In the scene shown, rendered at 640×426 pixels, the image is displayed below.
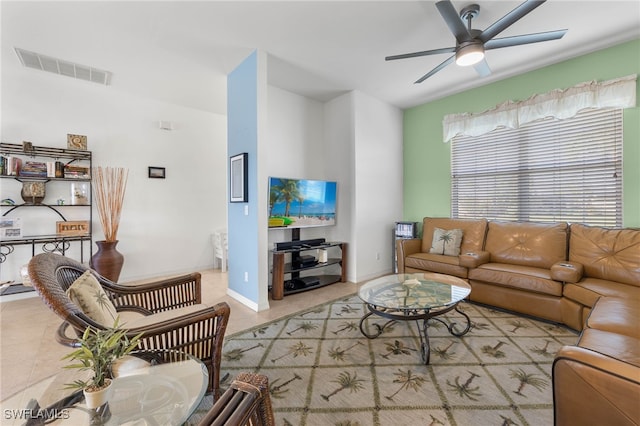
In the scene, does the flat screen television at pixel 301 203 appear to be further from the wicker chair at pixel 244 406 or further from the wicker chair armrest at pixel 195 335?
the wicker chair at pixel 244 406

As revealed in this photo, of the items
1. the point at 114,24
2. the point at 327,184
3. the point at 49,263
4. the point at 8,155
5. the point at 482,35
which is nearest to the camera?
the point at 49,263

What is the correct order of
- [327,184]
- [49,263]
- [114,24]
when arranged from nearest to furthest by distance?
[49,263], [114,24], [327,184]

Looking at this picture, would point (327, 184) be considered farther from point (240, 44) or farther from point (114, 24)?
point (114, 24)

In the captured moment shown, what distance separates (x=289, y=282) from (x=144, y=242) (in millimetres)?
2552

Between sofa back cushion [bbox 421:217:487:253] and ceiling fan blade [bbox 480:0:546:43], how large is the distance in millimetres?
2338

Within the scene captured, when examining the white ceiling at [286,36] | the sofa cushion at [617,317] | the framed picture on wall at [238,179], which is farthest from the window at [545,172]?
the framed picture on wall at [238,179]

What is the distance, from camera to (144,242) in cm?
444

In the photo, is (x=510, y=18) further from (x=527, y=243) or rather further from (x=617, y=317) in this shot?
(x=527, y=243)

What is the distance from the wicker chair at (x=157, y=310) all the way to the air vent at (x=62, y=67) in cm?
292

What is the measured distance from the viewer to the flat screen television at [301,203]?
11.9 feet

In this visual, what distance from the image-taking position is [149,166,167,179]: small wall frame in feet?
14.8

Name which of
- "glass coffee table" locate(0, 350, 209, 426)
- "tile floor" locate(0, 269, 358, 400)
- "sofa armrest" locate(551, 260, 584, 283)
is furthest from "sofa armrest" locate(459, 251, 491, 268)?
"glass coffee table" locate(0, 350, 209, 426)

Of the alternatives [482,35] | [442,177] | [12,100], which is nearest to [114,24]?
[12,100]

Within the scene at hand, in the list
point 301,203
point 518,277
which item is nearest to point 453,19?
point 518,277
